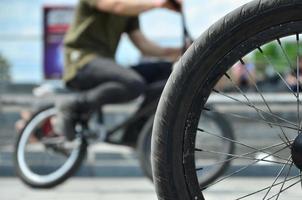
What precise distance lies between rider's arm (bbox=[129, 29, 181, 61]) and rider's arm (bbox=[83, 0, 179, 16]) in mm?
353

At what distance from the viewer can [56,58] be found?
8.68 m

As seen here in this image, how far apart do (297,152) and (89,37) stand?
2.69 m

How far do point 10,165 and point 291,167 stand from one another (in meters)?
3.70

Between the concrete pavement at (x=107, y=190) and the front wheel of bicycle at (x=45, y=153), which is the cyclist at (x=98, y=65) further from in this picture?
the concrete pavement at (x=107, y=190)

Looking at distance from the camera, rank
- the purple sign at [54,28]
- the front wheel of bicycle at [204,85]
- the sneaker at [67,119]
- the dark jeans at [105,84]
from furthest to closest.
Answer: the purple sign at [54,28] → the sneaker at [67,119] → the dark jeans at [105,84] → the front wheel of bicycle at [204,85]

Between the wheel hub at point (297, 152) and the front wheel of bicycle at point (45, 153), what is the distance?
2737mm

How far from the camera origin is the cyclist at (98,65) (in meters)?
4.62

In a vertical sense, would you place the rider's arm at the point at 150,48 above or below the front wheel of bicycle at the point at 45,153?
above

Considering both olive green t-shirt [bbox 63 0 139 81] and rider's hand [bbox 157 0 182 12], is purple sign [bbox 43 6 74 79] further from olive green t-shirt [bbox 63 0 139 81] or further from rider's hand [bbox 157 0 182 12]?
rider's hand [bbox 157 0 182 12]

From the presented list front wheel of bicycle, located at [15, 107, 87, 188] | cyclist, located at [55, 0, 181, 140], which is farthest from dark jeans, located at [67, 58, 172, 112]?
front wheel of bicycle, located at [15, 107, 87, 188]

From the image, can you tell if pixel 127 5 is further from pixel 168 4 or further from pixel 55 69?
pixel 55 69

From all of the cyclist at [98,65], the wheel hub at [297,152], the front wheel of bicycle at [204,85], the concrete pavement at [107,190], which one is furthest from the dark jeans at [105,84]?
the wheel hub at [297,152]

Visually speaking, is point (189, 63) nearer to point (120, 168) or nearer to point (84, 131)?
point (84, 131)

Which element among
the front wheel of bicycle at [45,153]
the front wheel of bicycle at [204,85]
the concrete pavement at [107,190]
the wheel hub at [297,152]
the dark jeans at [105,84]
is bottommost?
the wheel hub at [297,152]
